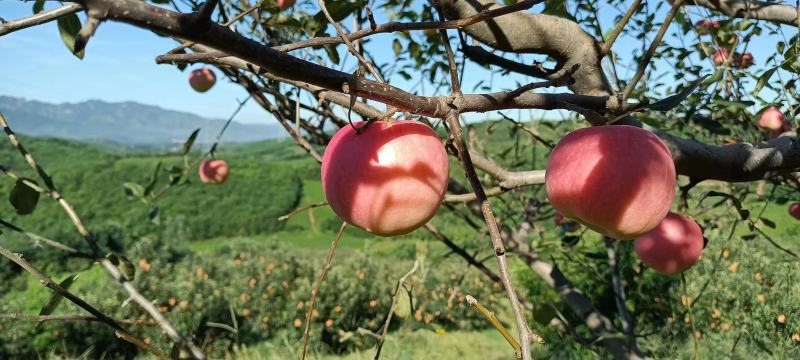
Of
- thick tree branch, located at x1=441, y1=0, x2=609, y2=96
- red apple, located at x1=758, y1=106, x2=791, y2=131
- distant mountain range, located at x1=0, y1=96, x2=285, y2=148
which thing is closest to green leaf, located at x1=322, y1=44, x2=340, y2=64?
thick tree branch, located at x1=441, y1=0, x2=609, y2=96

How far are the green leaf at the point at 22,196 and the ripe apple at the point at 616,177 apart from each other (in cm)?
75

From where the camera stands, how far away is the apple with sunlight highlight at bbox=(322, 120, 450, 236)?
44 centimetres

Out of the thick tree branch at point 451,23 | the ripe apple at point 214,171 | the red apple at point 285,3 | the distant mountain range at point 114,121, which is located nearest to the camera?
the thick tree branch at point 451,23

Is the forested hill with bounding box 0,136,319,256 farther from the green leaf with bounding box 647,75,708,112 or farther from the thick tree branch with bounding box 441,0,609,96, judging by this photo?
the green leaf with bounding box 647,75,708,112

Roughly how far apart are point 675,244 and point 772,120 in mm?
1210

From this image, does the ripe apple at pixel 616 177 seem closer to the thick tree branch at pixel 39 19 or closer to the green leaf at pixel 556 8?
the green leaf at pixel 556 8

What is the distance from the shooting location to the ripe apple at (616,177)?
0.47 metres

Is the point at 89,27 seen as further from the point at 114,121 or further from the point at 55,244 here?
the point at 114,121

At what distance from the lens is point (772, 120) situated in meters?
1.81

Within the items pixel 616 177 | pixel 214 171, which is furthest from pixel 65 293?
pixel 214 171

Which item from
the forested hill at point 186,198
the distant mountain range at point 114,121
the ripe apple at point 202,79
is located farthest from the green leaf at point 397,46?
the distant mountain range at point 114,121

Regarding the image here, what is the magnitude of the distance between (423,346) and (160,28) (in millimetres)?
3309

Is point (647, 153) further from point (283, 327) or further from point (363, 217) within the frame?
point (283, 327)

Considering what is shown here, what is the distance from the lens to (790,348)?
2543 mm
